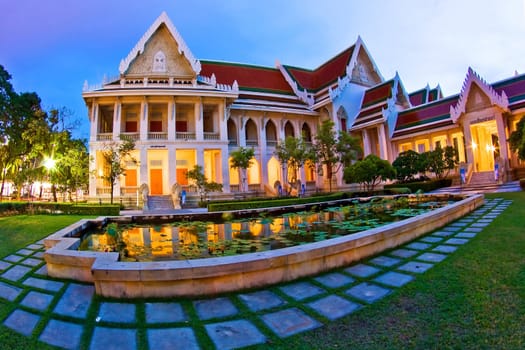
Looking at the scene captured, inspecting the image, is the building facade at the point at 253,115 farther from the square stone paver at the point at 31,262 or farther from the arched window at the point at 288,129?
the square stone paver at the point at 31,262

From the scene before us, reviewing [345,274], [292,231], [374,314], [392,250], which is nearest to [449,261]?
[392,250]

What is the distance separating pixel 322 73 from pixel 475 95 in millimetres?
15221

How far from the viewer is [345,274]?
11.4 feet

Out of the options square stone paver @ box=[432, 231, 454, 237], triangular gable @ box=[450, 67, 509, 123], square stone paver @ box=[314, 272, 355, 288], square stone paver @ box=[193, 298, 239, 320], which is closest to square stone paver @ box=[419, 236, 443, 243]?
square stone paver @ box=[432, 231, 454, 237]

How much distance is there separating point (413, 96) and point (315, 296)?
33.6m

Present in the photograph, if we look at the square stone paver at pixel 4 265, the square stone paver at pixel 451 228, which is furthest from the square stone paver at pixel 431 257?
the square stone paver at pixel 4 265

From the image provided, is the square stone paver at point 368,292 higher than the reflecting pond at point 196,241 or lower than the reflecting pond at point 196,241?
lower

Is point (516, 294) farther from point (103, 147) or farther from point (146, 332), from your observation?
point (103, 147)

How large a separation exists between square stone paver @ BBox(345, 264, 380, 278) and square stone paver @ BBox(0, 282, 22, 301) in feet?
12.4

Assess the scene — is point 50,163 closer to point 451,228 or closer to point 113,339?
point 113,339

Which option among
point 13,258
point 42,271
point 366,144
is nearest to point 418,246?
point 42,271

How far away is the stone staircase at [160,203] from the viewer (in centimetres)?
1764

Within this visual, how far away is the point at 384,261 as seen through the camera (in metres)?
3.88

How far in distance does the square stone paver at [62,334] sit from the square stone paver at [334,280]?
234cm
